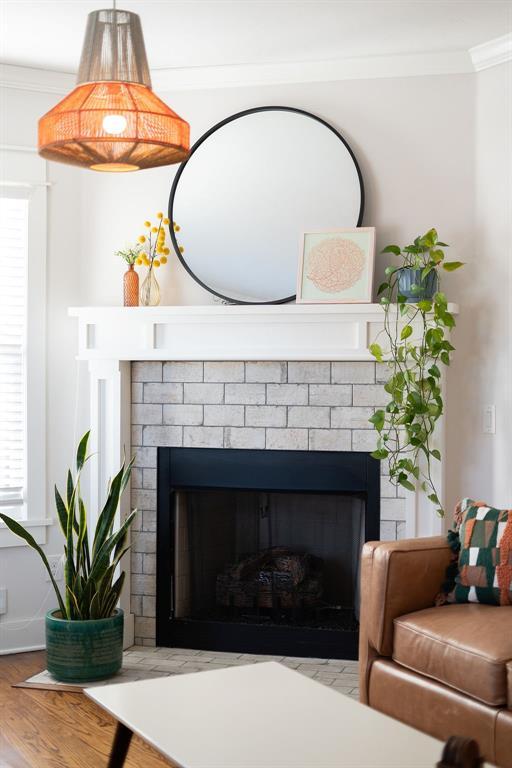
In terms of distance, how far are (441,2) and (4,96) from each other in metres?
2.00

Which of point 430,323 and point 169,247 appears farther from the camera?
point 169,247

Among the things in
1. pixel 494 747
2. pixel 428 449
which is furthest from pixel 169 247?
pixel 494 747

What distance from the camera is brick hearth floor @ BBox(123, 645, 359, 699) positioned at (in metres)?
4.02

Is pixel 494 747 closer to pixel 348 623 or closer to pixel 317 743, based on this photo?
pixel 317 743

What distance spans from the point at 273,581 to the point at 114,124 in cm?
274

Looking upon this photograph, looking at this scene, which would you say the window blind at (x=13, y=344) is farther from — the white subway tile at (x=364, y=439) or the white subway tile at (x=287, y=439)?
the white subway tile at (x=364, y=439)

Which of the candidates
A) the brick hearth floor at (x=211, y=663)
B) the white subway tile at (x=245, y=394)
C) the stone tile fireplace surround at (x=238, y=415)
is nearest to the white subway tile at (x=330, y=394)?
the stone tile fireplace surround at (x=238, y=415)

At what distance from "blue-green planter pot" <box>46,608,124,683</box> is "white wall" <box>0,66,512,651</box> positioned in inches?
22.5

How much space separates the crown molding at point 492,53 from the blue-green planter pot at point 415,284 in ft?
3.03

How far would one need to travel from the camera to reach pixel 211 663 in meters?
4.20

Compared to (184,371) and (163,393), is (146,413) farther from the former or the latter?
(184,371)

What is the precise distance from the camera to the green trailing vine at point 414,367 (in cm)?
388

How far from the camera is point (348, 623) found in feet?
14.3

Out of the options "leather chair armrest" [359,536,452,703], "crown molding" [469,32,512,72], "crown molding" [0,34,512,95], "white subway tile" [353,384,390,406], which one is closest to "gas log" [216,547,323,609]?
"white subway tile" [353,384,390,406]
